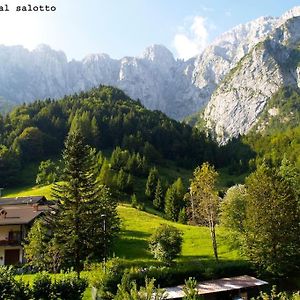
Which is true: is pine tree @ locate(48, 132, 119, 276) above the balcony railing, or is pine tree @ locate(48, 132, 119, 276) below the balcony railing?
above

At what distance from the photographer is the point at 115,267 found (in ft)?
144

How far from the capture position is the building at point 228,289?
42.2 m

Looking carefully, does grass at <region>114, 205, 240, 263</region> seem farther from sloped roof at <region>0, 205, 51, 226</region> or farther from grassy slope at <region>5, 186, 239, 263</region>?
→ sloped roof at <region>0, 205, 51, 226</region>

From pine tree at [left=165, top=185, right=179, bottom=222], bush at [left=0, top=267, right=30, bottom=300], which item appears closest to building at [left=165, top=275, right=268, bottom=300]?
bush at [left=0, top=267, right=30, bottom=300]

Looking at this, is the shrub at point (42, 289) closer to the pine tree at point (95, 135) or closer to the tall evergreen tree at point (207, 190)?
the tall evergreen tree at point (207, 190)

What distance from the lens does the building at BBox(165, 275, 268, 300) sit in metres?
42.2

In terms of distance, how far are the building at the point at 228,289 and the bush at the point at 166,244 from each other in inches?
319

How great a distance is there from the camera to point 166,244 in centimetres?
5284

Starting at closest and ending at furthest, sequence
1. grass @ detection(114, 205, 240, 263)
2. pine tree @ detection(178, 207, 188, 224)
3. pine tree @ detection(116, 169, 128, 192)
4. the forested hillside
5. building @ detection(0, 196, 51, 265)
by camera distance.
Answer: grass @ detection(114, 205, 240, 263) → building @ detection(0, 196, 51, 265) → pine tree @ detection(178, 207, 188, 224) → pine tree @ detection(116, 169, 128, 192) → the forested hillside

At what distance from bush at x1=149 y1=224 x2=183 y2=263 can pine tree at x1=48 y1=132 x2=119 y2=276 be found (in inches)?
269

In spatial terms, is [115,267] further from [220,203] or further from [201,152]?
[201,152]

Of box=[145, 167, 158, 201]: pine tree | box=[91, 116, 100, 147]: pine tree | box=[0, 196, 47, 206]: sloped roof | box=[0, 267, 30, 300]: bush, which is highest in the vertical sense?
box=[91, 116, 100, 147]: pine tree

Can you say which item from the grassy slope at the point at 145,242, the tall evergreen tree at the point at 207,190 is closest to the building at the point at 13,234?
the grassy slope at the point at 145,242

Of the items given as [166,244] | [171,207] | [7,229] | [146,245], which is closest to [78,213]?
[166,244]
